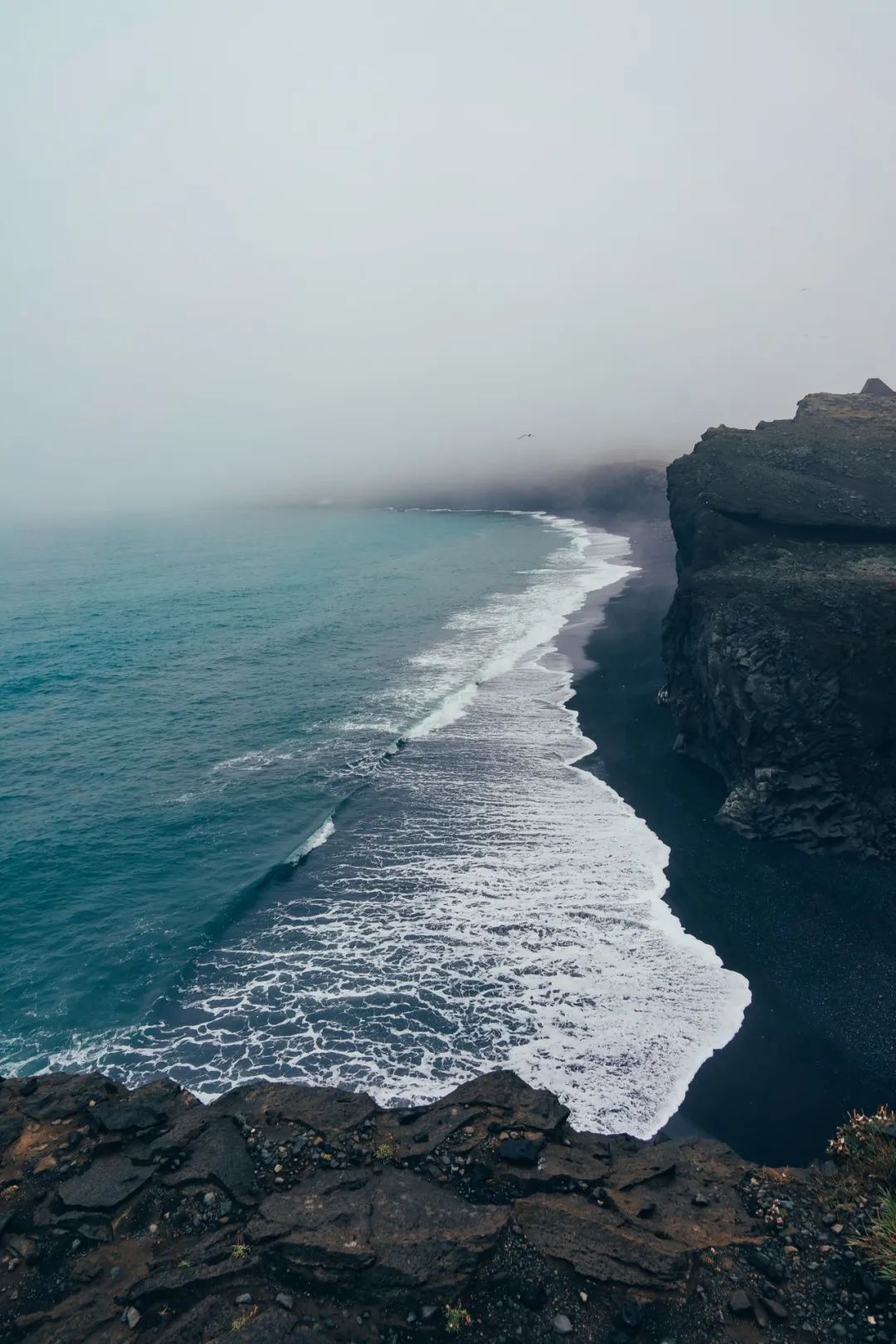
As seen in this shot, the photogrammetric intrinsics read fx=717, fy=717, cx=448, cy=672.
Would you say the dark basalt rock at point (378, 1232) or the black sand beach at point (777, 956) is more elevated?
the dark basalt rock at point (378, 1232)

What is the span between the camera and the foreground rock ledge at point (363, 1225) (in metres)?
14.0

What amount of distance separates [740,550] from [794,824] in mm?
18932

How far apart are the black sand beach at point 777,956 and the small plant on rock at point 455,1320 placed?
10972mm

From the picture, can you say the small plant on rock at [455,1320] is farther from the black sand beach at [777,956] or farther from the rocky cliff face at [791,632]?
the rocky cliff face at [791,632]

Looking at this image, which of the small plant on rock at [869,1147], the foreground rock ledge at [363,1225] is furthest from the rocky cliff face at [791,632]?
the foreground rock ledge at [363,1225]

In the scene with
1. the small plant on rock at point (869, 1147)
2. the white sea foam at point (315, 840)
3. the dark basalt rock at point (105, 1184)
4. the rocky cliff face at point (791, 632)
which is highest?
the rocky cliff face at point (791, 632)

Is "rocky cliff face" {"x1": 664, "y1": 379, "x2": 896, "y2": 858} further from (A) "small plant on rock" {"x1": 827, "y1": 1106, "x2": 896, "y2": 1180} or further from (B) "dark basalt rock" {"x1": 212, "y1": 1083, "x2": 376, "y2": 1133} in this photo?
(B) "dark basalt rock" {"x1": 212, "y1": 1083, "x2": 376, "y2": 1133}

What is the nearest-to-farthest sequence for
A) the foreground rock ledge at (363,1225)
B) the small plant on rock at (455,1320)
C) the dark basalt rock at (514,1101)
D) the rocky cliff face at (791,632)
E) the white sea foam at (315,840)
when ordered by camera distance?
the small plant on rock at (455,1320)
the foreground rock ledge at (363,1225)
the dark basalt rock at (514,1101)
the rocky cliff face at (791,632)
the white sea foam at (315,840)

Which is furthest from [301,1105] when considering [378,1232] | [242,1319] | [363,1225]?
[242,1319]

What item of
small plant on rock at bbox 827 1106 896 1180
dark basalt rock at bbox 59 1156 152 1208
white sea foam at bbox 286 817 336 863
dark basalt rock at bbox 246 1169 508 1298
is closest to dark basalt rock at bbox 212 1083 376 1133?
dark basalt rock at bbox 246 1169 508 1298

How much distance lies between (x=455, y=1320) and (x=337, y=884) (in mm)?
22171

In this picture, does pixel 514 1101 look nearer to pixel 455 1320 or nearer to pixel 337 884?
pixel 455 1320

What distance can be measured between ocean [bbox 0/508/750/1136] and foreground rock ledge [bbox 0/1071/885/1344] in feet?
18.3

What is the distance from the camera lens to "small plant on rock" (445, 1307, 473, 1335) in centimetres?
1388
